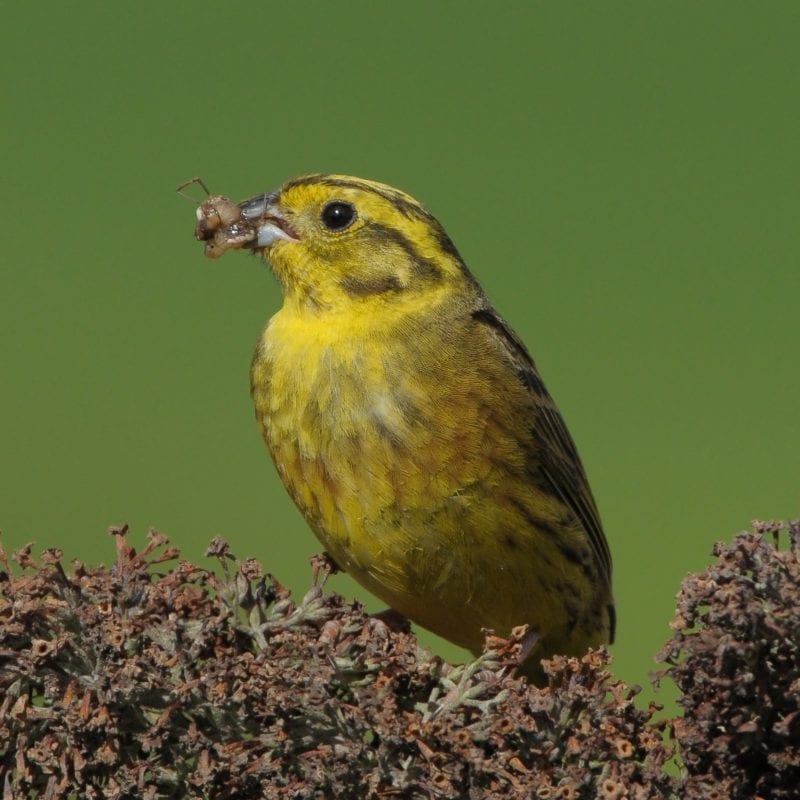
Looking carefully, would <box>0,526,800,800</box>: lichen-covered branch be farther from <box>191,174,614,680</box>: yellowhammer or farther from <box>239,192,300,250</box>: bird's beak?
<box>239,192,300,250</box>: bird's beak

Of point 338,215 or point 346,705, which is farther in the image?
point 338,215

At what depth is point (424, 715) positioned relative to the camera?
277 centimetres

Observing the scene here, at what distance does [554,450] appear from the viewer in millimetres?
4449

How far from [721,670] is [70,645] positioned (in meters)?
1.26

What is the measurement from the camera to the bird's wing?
14.4 ft

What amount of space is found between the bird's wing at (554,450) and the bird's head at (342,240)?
0.93ft

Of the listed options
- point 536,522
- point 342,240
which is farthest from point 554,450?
point 342,240

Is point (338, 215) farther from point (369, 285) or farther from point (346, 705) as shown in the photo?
point (346, 705)

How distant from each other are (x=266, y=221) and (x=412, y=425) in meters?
0.87

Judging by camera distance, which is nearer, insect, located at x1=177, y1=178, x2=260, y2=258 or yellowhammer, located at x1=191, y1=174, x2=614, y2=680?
yellowhammer, located at x1=191, y1=174, x2=614, y2=680

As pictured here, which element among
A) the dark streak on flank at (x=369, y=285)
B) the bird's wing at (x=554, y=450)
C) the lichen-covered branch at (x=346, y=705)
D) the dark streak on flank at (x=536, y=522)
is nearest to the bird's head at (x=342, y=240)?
the dark streak on flank at (x=369, y=285)

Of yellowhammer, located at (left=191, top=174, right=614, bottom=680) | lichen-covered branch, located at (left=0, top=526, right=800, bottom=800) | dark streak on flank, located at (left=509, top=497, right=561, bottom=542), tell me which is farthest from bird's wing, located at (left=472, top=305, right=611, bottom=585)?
lichen-covered branch, located at (left=0, top=526, right=800, bottom=800)

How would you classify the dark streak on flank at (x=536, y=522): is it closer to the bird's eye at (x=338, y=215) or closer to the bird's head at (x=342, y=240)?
the bird's head at (x=342, y=240)

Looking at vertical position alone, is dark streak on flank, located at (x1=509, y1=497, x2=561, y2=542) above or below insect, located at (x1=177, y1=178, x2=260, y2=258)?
below
